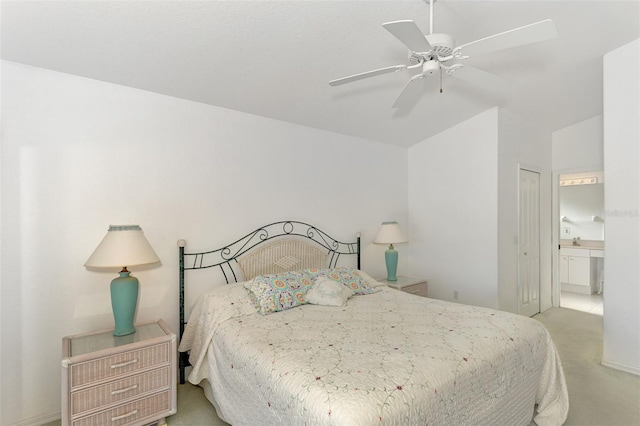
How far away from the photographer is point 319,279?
9.37 ft

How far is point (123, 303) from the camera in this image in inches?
85.5

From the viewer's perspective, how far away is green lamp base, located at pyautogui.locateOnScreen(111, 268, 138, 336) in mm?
2166

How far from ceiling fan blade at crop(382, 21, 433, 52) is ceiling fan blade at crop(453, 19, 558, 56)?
19 centimetres

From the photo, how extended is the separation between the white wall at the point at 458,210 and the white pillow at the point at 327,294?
6.64 feet

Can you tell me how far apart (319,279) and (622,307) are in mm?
2766

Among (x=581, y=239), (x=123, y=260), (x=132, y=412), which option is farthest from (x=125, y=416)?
(x=581, y=239)

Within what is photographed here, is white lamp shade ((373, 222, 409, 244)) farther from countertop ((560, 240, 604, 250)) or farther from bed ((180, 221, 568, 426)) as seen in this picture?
countertop ((560, 240, 604, 250))

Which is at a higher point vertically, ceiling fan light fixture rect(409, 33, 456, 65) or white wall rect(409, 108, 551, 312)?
ceiling fan light fixture rect(409, 33, 456, 65)

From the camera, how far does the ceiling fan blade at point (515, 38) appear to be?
145cm

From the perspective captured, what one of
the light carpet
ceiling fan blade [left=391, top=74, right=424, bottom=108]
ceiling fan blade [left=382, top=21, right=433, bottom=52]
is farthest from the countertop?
ceiling fan blade [left=382, top=21, right=433, bottom=52]

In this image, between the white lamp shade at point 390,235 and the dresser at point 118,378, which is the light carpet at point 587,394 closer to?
the dresser at point 118,378

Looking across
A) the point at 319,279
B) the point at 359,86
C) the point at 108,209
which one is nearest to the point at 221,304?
the point at 319,279

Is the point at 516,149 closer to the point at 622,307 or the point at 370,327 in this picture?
the point at 622,307

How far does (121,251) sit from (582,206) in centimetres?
732
